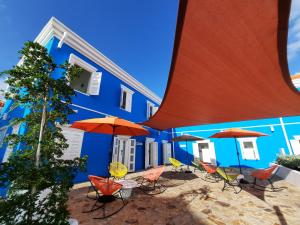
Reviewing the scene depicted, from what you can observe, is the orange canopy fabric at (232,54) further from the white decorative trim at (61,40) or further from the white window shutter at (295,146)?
the white window shutter at (295,146)

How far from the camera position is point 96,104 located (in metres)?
6.82

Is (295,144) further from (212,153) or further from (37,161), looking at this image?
(37,161)

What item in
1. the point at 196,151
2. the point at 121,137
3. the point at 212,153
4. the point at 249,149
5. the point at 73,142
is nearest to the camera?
the point at 73,142

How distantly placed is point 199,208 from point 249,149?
917 centimetres

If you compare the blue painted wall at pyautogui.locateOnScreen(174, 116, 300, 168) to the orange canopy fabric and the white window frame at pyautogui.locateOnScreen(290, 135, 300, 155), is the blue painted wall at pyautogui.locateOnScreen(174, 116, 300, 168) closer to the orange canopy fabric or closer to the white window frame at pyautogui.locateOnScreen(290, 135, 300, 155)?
the white window frame at pyautogui.locateOnScreen(290, 135, 300, 155)

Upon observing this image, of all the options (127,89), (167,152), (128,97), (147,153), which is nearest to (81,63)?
(127,89)

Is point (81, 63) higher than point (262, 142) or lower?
higher

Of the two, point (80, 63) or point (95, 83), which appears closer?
point (80, 63)

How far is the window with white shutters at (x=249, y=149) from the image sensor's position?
9640 mm

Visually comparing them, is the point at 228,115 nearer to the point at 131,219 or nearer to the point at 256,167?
the point at 131,219

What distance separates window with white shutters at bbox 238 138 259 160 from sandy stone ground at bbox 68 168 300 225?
6058 mm

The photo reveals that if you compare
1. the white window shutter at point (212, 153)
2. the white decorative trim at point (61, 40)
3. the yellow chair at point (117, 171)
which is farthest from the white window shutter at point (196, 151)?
the white decorative trim at point (61, 40)

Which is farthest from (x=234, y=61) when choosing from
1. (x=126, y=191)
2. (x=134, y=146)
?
(x=134, y=146)

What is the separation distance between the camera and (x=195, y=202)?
11.4ft
